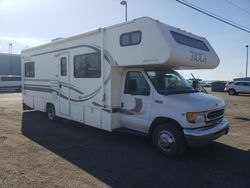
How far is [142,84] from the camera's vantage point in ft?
22.7

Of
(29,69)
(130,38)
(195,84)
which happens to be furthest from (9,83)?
(195,84)

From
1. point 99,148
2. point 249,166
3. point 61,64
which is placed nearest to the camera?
point 249,166

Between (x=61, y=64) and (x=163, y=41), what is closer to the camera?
(x=163, y=41)

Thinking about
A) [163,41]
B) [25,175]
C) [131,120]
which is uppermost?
[163,41]

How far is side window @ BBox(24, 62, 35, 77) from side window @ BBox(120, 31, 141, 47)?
6.14m

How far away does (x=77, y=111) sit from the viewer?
8.85m

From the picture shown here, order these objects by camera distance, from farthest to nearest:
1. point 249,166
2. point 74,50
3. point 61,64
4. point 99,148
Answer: point 61,64 → point 74,50 → point 99,148 → point 249,166

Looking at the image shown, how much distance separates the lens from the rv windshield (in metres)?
6.64

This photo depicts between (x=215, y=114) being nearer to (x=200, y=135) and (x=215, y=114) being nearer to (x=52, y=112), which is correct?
(x=200, y=135)

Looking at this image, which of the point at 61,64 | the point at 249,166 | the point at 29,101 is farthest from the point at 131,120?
the point at 29,101

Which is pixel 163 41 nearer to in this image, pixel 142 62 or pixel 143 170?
pixel 142 62

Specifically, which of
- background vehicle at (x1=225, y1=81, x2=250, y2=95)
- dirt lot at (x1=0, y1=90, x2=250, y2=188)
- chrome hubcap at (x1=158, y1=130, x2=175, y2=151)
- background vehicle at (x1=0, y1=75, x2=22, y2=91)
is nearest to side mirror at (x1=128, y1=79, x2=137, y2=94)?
chrome hubcap at (x1=158, y1=130, x2=175, y2=151)

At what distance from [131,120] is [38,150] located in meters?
2.60

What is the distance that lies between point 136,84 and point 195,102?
5.77 feet
